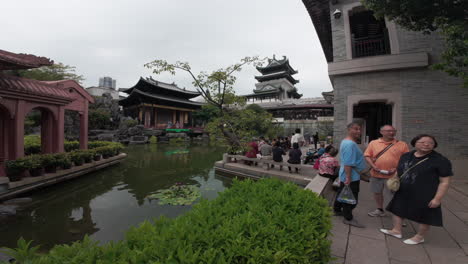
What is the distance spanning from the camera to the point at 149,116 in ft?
112

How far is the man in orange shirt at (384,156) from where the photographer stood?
309cm

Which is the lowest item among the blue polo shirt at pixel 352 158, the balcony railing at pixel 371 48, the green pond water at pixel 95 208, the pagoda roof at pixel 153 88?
the green pond water at pixel 95 208

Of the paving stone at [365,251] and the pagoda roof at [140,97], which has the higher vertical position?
the pagoda roof at [140,97]

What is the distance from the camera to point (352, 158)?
302 centimetres

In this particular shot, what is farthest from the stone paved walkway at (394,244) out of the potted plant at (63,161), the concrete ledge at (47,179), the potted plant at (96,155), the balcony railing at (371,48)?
the potted plant at (96,155)

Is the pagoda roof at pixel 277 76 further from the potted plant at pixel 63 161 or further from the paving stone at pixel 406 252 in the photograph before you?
the paving stone at pixel 406 252

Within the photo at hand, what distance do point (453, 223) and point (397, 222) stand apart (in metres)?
1.41

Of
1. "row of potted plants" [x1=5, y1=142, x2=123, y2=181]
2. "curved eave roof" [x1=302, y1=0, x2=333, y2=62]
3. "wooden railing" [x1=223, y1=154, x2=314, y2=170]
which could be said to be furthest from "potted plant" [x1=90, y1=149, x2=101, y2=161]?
"curved eave roof" [x1=302, y1=0, x2=333, y2=62]

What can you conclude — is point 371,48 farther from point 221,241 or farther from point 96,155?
point 96,155

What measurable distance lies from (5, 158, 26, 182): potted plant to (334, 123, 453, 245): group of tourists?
908 centimetres

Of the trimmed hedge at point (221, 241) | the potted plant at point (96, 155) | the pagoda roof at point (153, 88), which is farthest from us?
the pagoda roof at point (153, 88)

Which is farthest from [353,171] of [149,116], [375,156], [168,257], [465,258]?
[149,116]

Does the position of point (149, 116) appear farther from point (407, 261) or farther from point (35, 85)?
point (407, 261)

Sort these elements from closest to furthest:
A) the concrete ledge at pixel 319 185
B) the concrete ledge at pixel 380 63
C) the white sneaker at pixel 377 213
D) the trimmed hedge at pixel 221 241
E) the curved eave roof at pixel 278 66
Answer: the trimmed hedge at pixel 221 241 → the white sneaker at pixel 377 213 → the concrete ledge at pixel 319 185 → the concrete ledge at pixel 380 63 → the curved eave roof at pixel 278 66
